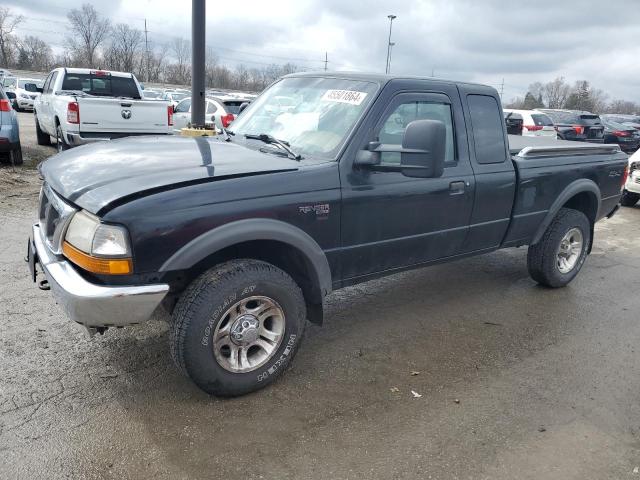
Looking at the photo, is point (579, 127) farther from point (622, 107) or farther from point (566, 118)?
point (622, 107)

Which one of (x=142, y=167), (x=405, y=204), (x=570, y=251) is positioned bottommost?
(x=570, y=251)

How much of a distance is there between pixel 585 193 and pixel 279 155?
11.7 feet

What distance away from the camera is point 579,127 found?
738 inches

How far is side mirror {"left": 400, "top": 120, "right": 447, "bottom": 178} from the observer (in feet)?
10.5

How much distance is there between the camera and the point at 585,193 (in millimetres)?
5383

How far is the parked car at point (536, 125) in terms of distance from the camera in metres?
16.5

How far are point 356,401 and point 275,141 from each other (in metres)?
1.81

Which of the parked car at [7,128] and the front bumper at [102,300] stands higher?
the parked car at [7,128]

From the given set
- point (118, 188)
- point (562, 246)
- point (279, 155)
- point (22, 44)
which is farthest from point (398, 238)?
point (22, 44)

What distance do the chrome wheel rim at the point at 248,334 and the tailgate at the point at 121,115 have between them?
775cm

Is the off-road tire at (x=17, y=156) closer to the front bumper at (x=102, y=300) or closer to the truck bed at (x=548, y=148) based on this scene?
the front bumper at (x=102, y=300)

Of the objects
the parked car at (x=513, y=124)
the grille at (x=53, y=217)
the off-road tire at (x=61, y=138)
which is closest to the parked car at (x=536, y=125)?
the parked car at (x=513, y=124)

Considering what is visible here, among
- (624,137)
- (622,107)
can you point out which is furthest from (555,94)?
(624,137)

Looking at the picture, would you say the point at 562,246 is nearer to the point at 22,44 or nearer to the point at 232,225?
the point at 232,225
